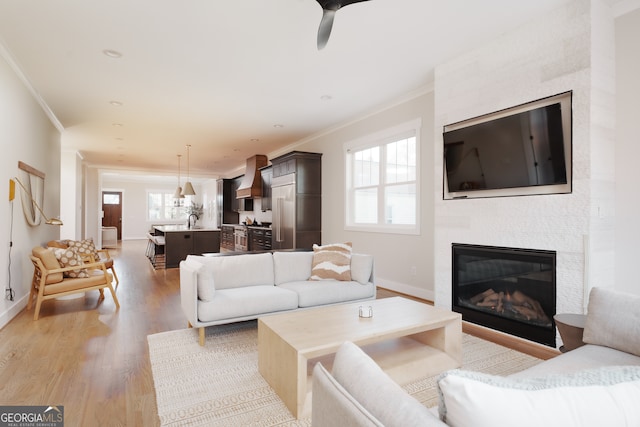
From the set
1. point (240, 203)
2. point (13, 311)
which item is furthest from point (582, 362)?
point (240, 203)

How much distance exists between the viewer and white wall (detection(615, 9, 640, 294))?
102 inches

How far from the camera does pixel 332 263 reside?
3.70 m

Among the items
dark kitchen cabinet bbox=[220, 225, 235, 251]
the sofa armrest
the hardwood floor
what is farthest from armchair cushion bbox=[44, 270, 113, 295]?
dark kitchen cabinet bbox=[220, 225, 235, 251]

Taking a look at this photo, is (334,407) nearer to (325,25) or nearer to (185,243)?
(325,25)

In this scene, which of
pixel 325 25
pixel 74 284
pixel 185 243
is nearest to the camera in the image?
pixel 325 25

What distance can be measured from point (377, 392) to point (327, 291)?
2566 mm

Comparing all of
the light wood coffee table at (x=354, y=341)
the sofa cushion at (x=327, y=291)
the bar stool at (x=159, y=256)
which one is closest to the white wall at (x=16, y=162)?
the bar stool at (x=159, y=256)

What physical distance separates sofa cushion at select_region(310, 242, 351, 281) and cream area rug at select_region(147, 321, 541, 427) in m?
0.93

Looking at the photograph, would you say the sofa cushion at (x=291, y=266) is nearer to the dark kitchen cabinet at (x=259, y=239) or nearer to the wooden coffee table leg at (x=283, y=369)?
the wooden coffee table leg at (x=283, y=369)

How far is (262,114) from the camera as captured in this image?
5.38 meters

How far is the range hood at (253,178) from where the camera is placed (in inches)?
332

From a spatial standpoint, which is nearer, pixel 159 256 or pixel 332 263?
pixel 332 263

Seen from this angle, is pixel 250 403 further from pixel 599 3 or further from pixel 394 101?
pixel 394 101

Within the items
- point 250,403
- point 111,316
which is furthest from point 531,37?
point 111,316
